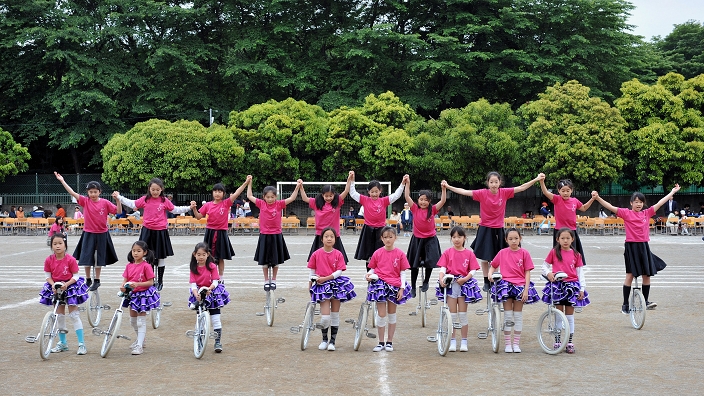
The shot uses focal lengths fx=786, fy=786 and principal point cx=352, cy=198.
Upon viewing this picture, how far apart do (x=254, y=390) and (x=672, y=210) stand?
3259cm

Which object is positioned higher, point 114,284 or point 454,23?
point 454,23

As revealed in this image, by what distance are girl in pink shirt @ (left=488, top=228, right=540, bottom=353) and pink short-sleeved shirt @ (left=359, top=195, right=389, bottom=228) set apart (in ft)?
9.31

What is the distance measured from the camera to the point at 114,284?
16.5 meters

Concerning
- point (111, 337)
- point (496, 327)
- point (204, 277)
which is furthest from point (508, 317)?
point (111, 337)

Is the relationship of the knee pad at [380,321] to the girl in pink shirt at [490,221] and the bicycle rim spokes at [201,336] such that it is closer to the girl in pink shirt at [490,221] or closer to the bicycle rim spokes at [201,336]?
the bicycle rim spokes at [201,336]

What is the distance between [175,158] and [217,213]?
78.5ft

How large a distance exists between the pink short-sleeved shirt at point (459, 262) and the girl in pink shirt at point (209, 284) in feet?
8.97

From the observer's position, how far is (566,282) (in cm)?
967

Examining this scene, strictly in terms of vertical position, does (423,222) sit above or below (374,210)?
below

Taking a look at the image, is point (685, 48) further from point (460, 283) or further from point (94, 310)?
point (94, 310)

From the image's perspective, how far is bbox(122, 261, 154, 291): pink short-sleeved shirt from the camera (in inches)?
382

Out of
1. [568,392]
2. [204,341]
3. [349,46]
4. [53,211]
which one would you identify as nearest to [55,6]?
[53,211]

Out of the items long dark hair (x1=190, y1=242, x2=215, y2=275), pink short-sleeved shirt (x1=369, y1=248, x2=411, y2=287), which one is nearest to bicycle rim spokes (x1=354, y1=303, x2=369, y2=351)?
pink short-sleeved shirt (x1=369, y1=248, x2=411, y2=287)

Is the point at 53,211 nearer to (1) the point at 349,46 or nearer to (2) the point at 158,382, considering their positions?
(1) the point at 349,46
